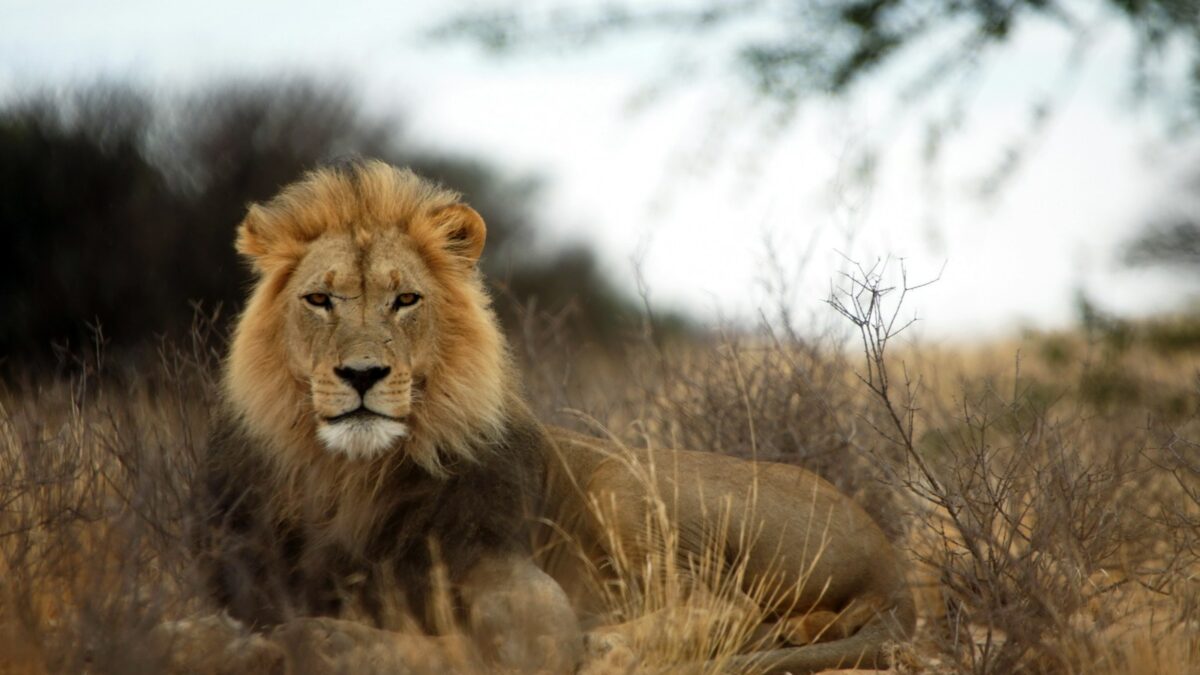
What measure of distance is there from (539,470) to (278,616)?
3.44ft

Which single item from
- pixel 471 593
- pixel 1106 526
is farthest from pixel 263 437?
pixel 1106 526

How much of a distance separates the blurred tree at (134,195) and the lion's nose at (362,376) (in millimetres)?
7441

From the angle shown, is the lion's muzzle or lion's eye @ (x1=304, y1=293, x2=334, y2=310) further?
lion's eye @ (x1=304, y1=293, x2=334, y2=310)

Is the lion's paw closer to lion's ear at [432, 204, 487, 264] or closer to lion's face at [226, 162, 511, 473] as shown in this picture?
lion's face at [226, 162, 511, 473]

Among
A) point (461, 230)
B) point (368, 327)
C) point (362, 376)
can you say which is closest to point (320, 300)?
point (368, 327)

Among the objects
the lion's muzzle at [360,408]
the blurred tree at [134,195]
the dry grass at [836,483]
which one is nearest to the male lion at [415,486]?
the lion's muzzle at [360,408]

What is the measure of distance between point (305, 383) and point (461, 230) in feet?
2.57

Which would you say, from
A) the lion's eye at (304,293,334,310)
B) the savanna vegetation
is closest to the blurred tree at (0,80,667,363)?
the savanna vegetation

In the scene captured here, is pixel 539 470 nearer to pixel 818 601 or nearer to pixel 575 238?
pixel 818 601

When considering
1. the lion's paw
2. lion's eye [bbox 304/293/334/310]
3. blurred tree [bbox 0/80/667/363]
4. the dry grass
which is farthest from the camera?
blurred tree [bbox 0/80/667/363]

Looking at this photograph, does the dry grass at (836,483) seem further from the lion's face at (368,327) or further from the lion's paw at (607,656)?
the lion's face at (368,327)

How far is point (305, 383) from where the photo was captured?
4.65 m

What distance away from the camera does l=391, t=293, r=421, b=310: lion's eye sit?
466cm

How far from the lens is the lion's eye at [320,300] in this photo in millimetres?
4625
